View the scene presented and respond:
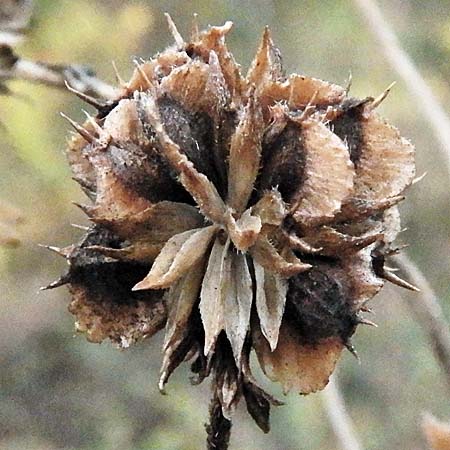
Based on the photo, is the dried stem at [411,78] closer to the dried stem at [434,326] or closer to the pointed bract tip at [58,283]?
the dried stem at [434,326]

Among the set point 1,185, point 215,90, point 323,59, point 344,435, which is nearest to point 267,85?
point 215,90

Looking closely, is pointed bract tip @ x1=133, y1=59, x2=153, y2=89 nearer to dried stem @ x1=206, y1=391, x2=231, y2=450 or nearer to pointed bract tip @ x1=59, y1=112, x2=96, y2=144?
pointed bract tip @ x1=59, y1=112, x2=96, y2=144

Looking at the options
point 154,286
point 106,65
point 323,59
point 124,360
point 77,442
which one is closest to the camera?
point 154,286

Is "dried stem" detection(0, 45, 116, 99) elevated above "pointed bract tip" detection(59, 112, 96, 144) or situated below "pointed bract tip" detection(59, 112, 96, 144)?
below

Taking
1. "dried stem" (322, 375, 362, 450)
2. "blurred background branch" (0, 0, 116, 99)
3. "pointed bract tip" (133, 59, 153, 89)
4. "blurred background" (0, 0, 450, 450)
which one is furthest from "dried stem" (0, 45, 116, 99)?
"blurred background" (0, 0, 450, 450)

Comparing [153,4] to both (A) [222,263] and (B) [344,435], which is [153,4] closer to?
(B) [344,435]

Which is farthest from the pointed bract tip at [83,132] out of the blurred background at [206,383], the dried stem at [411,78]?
the blurred background at [206,383]
